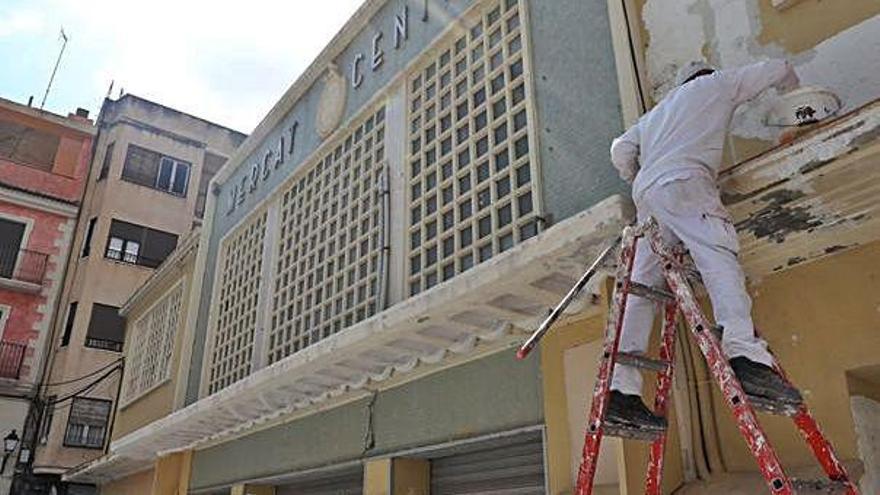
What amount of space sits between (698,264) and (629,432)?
82cm

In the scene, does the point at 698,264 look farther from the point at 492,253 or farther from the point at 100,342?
the point at 100,342

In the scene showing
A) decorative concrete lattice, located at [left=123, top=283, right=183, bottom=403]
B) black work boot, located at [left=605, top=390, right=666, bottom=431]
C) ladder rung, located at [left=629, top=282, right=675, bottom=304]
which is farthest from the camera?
decorative concrete lattice, located at [left=123, top=283, right=183, bottom=403]

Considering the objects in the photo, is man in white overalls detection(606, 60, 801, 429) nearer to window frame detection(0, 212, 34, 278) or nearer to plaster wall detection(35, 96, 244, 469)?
plaster wall detection(35, 96, 244, 469)

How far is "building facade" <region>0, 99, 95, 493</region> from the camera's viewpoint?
67.1 ft

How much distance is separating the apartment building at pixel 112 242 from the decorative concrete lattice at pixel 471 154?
50.4 ft

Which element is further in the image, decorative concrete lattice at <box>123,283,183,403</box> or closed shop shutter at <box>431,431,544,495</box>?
decorative concrete lattice at <box>123,283,183,403</box>

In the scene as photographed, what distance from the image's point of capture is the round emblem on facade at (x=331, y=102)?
28.1 ft

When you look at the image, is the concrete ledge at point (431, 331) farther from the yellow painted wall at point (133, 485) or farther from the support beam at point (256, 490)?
the yellow painted wall at point (133, 485)

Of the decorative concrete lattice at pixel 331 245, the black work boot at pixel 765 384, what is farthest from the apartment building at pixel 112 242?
the black work boot at pixel 765 384

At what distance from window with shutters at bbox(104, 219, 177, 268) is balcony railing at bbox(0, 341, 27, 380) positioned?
12.2ft

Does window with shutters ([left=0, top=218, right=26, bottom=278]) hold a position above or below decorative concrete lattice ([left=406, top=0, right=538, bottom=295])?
above

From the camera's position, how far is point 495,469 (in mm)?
5645

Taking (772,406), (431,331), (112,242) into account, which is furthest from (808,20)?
(112,242)

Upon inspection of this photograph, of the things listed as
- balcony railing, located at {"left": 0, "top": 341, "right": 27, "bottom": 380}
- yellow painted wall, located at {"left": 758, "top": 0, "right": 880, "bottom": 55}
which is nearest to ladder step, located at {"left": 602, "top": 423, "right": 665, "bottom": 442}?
yellow painted wall, located at {"left": 758, "top": 0, "right": 880, "bottom": 55}
